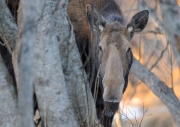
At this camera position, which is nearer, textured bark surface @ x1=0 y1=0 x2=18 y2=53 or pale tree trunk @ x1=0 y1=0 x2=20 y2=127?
pale tree trunk @ x1=0 y1=0 x2=20 y2=127

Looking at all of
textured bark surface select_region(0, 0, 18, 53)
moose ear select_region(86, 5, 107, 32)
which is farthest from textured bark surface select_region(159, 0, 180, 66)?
textured bark surface select_region(0, 0, 18, 53)

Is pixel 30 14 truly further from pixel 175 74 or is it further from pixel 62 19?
pixel 175 74

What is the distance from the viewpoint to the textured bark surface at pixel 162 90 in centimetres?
708

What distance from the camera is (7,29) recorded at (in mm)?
5574

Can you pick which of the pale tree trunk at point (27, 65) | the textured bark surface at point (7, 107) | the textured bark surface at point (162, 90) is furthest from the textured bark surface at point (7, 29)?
the textured bark surface at point (162, 90)

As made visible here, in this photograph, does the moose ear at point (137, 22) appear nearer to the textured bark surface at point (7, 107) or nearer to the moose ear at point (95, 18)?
the moose ear at point (95, 18)

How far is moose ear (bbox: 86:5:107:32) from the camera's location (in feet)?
20.0

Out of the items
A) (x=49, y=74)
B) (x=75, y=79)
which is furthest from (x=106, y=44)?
(x=49, y=74)

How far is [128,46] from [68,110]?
3.66 ft

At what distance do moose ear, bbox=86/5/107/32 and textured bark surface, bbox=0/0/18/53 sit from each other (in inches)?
40.4

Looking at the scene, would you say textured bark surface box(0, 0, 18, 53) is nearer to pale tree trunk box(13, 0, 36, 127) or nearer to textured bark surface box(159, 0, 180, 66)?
textured bark surface box(159, 0, 180, 66)

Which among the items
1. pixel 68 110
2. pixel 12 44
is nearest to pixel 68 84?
pixel 68 110

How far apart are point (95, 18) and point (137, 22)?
1.81 ft

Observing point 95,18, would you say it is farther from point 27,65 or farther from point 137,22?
point 27,65
